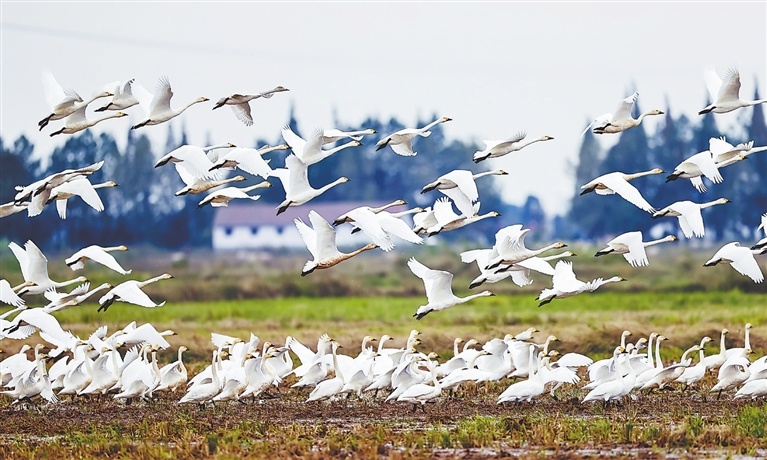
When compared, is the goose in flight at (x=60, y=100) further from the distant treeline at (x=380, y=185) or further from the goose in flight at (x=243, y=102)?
the distant treeline at (x=380, y=185)

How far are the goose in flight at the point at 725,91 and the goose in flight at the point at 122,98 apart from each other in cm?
671

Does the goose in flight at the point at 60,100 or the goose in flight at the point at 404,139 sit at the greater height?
the goose in flight at the point at 60,100

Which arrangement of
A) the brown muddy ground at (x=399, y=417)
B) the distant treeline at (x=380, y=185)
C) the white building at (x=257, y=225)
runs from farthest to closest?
the white building at (x=257, y=225) < the distant treeline at (x=380, y=185) < the brown muddy ground at (x=399, y=417)

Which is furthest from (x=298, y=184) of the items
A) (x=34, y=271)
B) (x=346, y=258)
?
(x=34, y=271)

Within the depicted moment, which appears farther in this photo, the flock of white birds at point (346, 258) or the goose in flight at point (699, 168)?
the goose in flight at point (699, 168)

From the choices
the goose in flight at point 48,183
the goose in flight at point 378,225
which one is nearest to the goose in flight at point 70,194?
the goose in flight at point 48,183

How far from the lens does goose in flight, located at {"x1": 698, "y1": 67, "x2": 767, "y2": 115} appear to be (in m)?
16.7

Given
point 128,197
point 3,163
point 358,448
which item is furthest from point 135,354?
→ point 128,197

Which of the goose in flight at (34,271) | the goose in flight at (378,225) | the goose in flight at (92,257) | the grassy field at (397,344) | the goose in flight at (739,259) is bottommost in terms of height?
the grassy field at (397,344)

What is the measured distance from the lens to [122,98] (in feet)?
54.2

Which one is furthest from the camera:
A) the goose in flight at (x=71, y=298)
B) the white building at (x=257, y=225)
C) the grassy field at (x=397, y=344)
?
the white building at (x=257, y=225)

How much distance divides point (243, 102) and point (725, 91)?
5.79 metres

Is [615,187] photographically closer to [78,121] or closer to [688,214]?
Answer: [688,214]

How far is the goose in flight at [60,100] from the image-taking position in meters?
16.2
